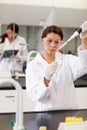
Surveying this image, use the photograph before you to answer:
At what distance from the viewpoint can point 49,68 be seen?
1.36 m

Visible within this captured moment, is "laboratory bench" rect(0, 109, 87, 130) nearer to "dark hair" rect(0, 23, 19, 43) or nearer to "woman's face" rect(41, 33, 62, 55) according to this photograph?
"woman's face" rect(41, 33, 62, 55)

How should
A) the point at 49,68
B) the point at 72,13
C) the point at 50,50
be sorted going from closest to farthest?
the point at 49,68, the point at 50,50, the point at 72,13

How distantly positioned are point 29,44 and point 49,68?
129cm

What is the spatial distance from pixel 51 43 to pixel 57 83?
0.32 meters

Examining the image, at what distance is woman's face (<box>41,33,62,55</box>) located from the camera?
1.72 metres

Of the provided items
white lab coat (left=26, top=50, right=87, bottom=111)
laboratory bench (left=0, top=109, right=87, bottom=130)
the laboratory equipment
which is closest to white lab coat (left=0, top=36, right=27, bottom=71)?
white lab coat (left=26, top=50, right=87, bottom=111)

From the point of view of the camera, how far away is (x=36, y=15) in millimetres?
2641

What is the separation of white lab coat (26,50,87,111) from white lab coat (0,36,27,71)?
1.02 m

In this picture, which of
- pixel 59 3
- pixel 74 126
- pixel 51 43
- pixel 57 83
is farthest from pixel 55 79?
pixel 59 3

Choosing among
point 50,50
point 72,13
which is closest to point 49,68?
point 50,50

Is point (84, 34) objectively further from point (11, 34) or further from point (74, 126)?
point (11, 34)

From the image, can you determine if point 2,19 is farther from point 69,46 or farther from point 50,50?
point 50,50

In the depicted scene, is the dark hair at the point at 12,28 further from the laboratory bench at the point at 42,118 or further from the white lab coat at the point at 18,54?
the laboratory bench at the point at 42,118

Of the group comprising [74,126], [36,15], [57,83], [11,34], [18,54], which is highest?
[36,15]
